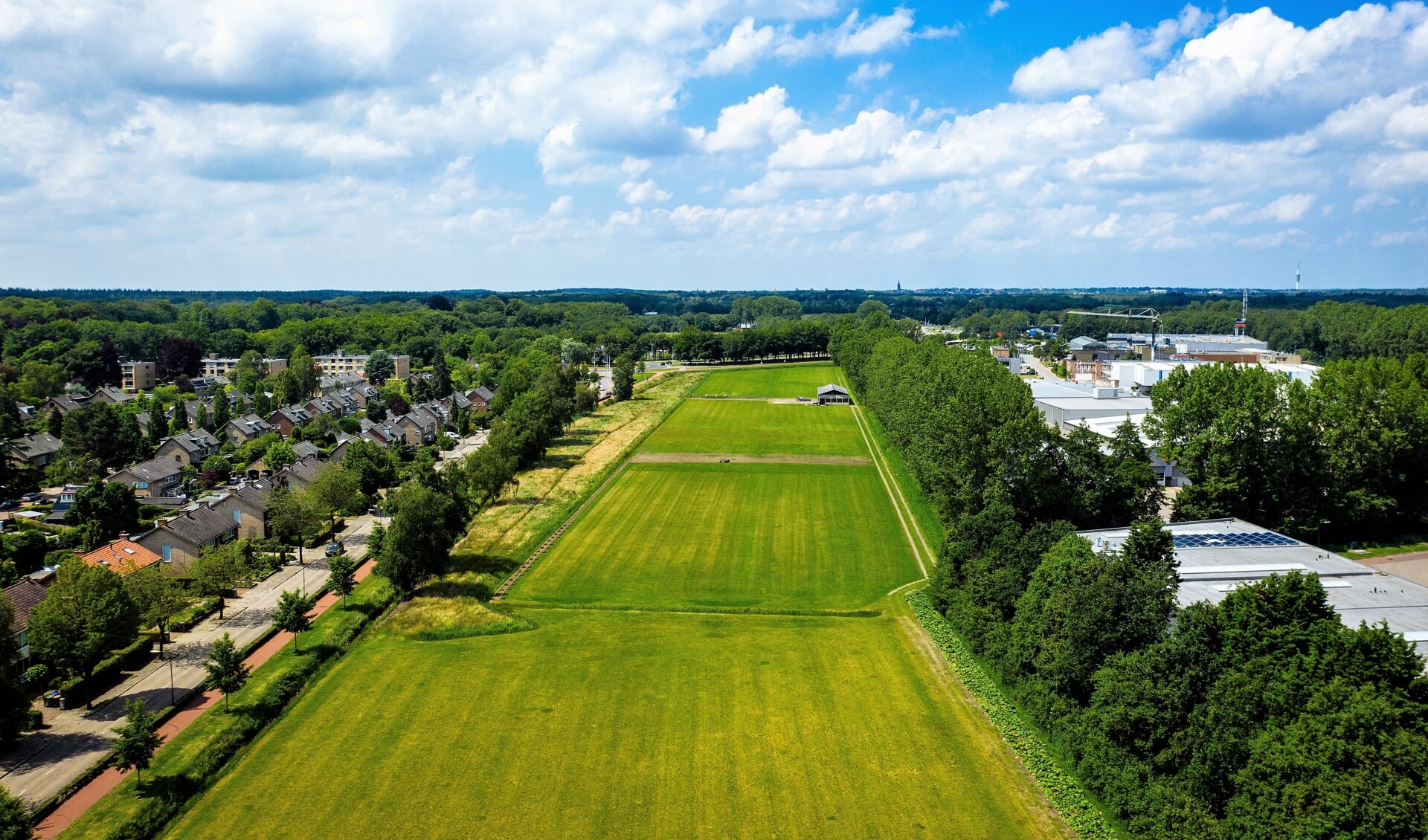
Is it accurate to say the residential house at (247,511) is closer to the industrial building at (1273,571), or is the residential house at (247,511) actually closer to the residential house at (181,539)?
the residential house at (181,539)

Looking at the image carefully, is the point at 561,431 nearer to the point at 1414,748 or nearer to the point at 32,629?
the point at 32,629

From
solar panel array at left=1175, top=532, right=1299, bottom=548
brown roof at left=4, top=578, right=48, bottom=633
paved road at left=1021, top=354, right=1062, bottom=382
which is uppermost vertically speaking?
paved road at left=1021, top=354, right=1062, bottom=382

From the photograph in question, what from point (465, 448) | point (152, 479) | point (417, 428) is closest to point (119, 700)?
point (152, 479)

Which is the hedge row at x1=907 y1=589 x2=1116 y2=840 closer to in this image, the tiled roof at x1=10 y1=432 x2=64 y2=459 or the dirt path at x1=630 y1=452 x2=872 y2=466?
the dirt path at x1=630 y1=452 x2=872 y2=466

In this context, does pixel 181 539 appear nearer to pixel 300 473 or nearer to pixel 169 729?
pixel 300 473

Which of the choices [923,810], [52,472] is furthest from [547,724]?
[52,472]

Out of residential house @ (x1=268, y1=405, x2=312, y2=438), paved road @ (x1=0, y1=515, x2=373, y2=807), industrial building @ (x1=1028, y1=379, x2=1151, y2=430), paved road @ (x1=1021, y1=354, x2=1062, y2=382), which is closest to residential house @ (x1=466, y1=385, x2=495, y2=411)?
residential house @ (x1=268, y1=405, x2=312, y2=438)

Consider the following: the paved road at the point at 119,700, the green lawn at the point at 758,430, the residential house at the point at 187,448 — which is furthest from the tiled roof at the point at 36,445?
the green lawn at the point at 758,430
